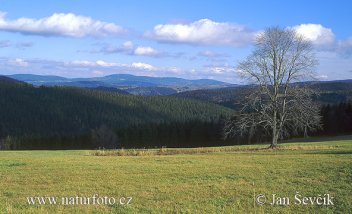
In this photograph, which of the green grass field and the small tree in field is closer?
the green grass field

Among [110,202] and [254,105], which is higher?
[254,105]

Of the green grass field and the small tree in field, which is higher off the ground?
the green grass field

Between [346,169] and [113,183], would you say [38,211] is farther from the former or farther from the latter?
[346,169]

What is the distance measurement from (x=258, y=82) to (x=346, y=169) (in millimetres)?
21567

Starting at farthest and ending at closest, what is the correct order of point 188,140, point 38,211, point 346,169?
point 188,140
point 346,169
point 38,211

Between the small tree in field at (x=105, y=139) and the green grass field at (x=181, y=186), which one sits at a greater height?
the green grass field at (x=181, y=186)

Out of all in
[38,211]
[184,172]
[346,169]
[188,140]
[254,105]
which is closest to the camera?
[38,211]

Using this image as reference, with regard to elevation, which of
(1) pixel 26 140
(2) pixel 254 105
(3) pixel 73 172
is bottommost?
(1) pixel 26 140

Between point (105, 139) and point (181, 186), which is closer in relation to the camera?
point (181, 186)

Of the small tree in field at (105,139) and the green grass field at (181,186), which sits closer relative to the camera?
the green grass field at (181,186)

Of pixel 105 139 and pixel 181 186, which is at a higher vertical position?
pixel 181 186

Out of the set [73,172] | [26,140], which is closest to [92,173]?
[73,172]

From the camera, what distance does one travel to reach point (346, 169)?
63.0 ft

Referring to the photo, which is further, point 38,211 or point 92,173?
→ point 92,173
